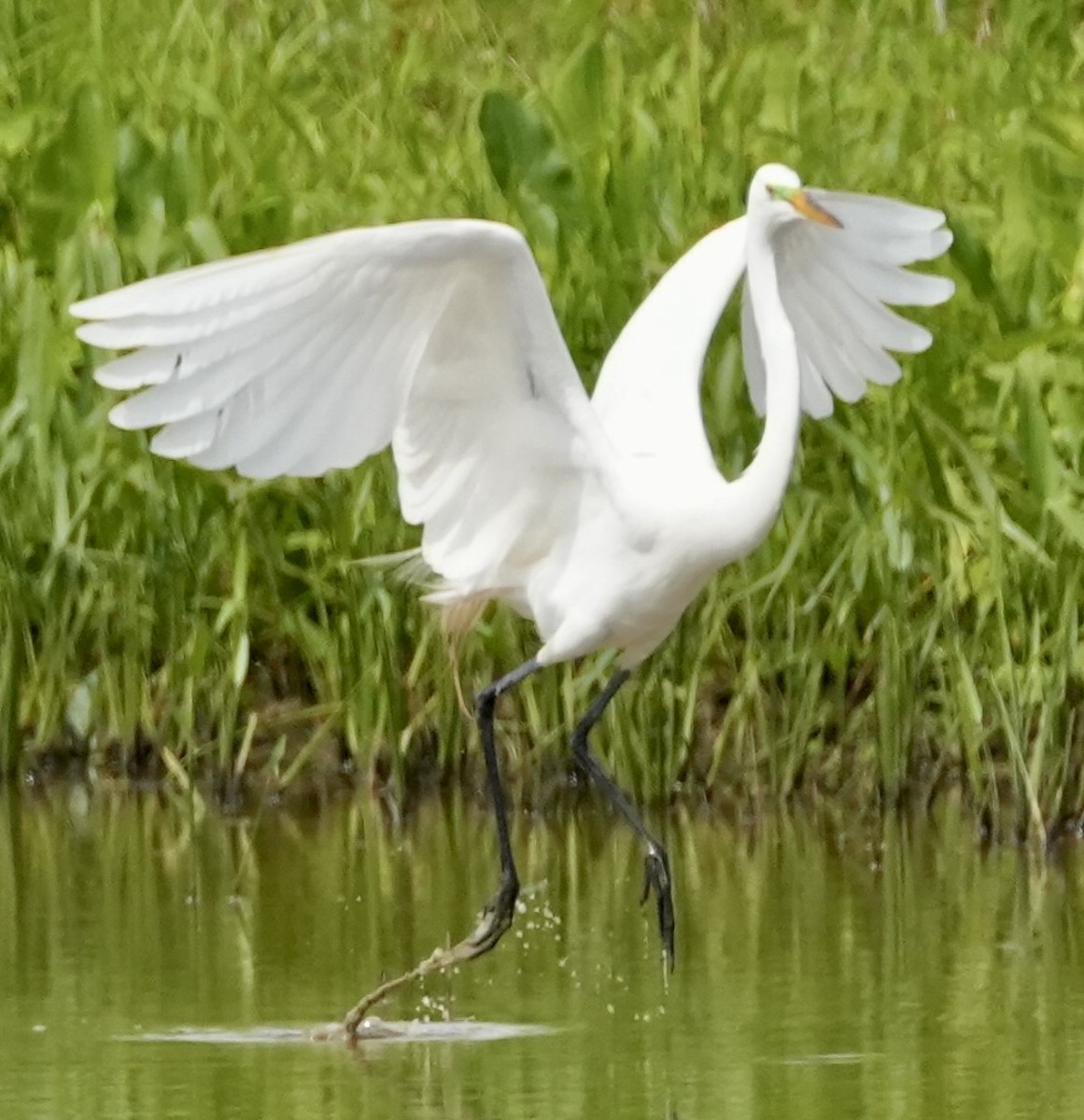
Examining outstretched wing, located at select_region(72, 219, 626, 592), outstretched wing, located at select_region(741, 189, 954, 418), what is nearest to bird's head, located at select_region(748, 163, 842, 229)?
outstretched wing, located at select_region(741, 189, 954, 418)

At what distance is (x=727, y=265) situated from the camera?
697 centimetres

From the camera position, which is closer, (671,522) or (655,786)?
(671,522)

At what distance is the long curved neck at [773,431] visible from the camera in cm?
632

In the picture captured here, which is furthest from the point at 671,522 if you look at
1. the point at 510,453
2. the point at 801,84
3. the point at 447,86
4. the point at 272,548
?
the point at 447,86

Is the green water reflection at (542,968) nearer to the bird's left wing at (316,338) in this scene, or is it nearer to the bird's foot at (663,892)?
the bird's foot at (663,892)

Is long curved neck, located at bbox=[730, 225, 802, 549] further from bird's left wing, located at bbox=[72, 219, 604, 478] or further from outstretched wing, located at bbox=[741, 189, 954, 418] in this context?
outstretched wing, located at bbox=[741, 189, 954, 418]

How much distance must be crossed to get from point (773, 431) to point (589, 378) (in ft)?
6.47

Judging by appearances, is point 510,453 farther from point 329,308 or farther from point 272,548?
point 272,548

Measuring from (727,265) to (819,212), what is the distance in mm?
562

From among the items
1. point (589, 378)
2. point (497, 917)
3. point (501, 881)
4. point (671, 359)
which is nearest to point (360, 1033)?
point (497, 917)

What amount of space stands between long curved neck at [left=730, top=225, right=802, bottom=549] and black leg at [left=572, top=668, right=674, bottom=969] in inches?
24.7

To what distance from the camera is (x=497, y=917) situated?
648 centimetres

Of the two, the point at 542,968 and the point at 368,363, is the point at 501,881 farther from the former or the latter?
the point at 368,363

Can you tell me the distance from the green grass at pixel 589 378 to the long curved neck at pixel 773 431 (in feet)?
3.91
